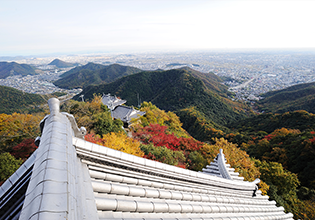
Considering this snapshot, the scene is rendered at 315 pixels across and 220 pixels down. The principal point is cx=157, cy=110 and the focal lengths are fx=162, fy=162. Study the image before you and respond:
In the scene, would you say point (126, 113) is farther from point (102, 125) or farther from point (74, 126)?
point (74, 126)

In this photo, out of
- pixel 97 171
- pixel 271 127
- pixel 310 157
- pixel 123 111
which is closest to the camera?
pixel 97 171

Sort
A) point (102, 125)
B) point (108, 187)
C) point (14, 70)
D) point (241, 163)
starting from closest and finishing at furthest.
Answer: point (108, 187) → point (241, 163) → point (102, 125) → point (14, 70)

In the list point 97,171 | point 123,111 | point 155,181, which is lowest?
point 123,111

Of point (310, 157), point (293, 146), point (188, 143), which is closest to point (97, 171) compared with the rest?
point (188, 143)

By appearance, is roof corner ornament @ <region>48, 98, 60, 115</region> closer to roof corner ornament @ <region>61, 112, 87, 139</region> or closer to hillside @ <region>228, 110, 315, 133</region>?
roof corner ornament @ <region>61, 112, 87, 139</region>

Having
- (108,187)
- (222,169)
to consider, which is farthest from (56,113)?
(222,169)

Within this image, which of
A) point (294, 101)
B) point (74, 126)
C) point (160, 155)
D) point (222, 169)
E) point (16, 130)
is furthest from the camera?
point (294, 101)

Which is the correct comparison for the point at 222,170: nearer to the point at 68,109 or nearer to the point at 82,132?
→ the point at 82,132
